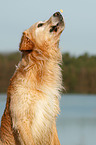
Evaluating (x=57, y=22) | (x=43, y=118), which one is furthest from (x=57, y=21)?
(x=43, y=118)

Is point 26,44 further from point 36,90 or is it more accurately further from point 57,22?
point 36,90

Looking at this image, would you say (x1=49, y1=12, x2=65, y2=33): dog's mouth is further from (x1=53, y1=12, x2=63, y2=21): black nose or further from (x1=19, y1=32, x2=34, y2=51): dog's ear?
(x1=19, y1=32, x2=34, y2=51): dog's ear

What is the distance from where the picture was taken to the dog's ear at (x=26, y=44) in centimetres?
543

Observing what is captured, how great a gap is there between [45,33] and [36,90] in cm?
110

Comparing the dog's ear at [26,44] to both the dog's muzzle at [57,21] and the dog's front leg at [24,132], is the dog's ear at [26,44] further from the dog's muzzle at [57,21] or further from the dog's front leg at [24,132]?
the dog's front leg at [24,132]

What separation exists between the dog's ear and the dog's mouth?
0.50 meters

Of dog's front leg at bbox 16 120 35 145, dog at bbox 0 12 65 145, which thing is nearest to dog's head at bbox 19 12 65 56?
dog at bbox 0 12 65 145

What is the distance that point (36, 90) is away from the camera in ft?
17.5

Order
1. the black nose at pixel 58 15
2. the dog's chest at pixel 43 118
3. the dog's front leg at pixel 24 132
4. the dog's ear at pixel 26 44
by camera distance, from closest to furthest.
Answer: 1. the dog's front leg at pixel 24 132
2. the dog's chest at pixel 43 118
3. the dog's ear at pixel 26 44
4. the black nose at pixel 58 15

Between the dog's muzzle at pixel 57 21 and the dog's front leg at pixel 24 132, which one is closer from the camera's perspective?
the dog's front leg at pixel 24 132

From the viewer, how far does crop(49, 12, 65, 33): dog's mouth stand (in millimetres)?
5594

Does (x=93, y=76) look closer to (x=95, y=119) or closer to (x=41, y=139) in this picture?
(x=95, y=119)

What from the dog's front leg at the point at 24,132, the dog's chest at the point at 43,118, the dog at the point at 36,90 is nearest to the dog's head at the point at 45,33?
the dog at the point at 36,90

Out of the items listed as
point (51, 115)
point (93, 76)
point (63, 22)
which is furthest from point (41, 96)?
point (93, 76)
